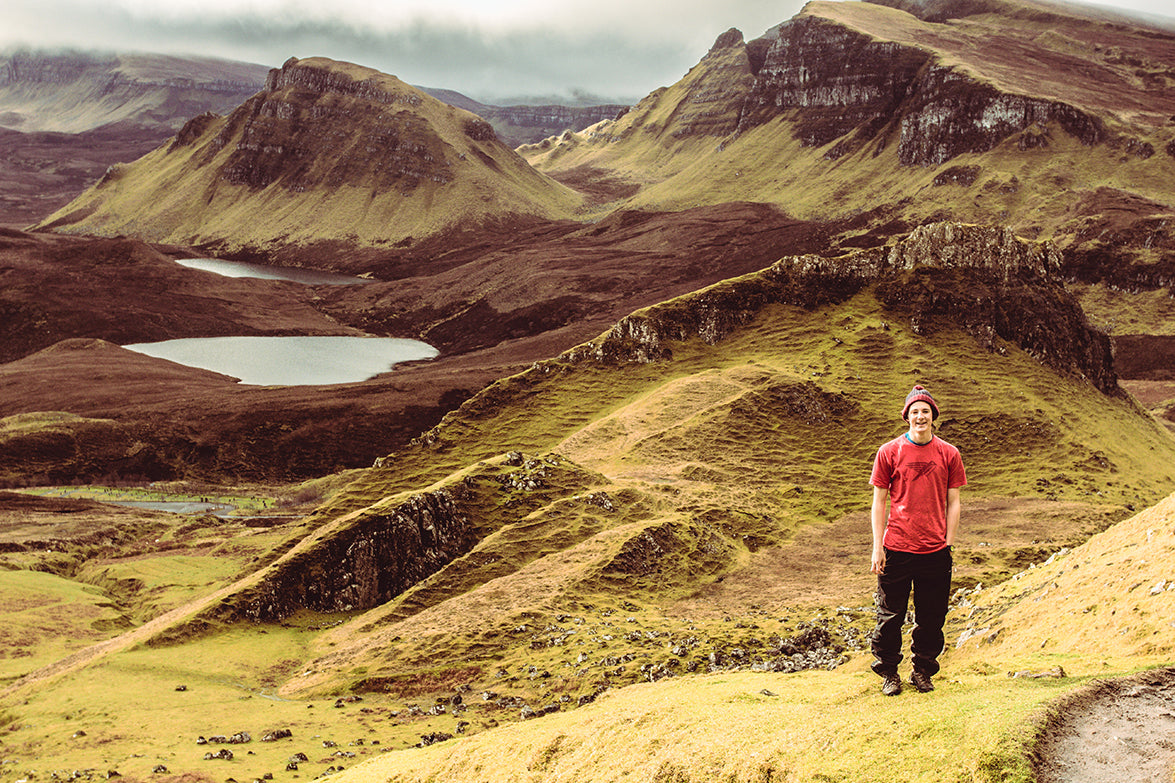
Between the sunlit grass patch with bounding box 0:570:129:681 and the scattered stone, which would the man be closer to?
the scattered stone

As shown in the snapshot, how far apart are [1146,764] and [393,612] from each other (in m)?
43.9

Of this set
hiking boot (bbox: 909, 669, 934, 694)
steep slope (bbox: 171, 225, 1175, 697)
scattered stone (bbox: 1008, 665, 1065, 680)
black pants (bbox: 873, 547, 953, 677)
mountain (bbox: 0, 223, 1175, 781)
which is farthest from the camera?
steep slope (bbox: 171, 225, 1175, 697)

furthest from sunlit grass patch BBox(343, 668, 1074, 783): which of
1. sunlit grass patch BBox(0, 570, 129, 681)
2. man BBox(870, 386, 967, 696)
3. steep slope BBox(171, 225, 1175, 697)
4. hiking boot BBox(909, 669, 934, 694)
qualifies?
sunlit grass patch BBox(0, 570, 129, 681)

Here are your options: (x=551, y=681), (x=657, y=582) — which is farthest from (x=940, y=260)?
(x=551, y=681)

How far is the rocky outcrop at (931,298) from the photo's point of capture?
84.3m

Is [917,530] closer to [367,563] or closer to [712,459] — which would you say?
[367,563]

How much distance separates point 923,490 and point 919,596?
2.20 metres

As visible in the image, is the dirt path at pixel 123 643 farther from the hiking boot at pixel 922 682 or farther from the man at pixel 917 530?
the man at pixel 917 530

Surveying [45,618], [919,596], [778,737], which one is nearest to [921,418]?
[919,596]

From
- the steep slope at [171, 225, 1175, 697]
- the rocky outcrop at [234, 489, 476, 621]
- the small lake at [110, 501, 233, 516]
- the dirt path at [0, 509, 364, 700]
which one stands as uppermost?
the steep slope at [171, 225, 1175, 697]

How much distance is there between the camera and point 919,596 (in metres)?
16.8

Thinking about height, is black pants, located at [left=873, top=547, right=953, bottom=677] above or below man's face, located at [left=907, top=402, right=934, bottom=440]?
below

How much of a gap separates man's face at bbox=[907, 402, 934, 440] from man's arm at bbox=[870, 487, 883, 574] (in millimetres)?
1306

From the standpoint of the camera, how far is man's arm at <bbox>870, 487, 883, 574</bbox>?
16413 millimetres
